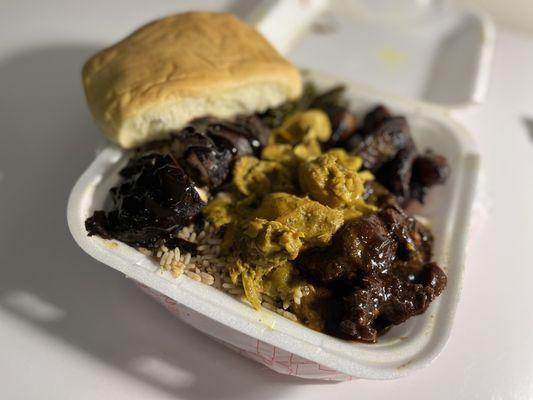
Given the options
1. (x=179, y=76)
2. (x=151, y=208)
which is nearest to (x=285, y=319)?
(x=151, y=208)

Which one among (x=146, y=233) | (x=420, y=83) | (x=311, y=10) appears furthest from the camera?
(x=311, y=10)

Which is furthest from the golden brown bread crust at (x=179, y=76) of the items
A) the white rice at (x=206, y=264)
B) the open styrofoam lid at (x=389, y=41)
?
the open styrofoam lid at (x=389, y=41)

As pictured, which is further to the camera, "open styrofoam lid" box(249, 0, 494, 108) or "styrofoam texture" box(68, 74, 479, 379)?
"open styrofoam lid" box(249, 0, 494, 108)

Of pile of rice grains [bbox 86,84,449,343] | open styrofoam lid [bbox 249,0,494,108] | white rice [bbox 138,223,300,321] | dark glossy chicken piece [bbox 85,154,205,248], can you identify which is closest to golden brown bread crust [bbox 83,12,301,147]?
pile of rice grains [bbox 86,84,449,343]

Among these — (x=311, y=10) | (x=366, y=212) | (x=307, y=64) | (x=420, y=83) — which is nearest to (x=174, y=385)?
(x=366, y=212)

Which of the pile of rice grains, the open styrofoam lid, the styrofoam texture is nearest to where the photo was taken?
the styrofoam texture

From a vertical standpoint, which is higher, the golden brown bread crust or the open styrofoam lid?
the golden brown bread crust

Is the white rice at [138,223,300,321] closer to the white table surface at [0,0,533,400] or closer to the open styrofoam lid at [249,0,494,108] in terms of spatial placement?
the white table surface at [0,0,533,400]

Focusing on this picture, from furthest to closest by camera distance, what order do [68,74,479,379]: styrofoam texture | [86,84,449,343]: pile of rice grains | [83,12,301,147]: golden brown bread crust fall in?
[83,12,301,147]: golden brown bread crust → [86,84,449,343]: pile of rice grains → [68,74,479,379]: styrofoam texture

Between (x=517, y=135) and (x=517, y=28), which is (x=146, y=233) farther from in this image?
(x=517, y=28)
